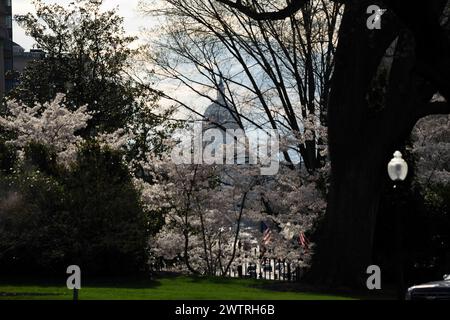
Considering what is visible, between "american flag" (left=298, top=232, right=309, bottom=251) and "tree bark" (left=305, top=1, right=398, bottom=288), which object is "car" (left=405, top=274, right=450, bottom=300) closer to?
"tree bark" (left=305, top=1, right=398, bottom=288)

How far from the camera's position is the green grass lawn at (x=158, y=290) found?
57.5 feet

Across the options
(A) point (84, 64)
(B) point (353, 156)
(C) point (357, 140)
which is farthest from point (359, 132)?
(A) point (84, 64)

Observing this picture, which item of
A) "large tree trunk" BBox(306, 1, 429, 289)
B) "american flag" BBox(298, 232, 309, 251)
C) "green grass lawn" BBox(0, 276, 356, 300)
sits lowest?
"green grass lawn" BBox(0, 276, 356, 300)

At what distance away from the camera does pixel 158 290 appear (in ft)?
66.9

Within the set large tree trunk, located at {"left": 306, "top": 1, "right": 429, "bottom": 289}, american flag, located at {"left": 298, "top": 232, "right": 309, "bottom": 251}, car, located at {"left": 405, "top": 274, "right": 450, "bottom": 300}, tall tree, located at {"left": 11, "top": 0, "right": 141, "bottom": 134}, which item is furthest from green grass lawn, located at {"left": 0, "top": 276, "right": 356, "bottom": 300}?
tall tree, located at {"left": 11, "top": 0, "right": 141, "bottom": 134}

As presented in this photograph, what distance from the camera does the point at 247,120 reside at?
37375mm

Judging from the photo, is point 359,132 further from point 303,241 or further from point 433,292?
point 433,292

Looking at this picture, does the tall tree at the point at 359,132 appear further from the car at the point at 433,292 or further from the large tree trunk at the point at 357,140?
the car at the point at 433,292

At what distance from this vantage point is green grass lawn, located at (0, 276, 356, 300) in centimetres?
1752

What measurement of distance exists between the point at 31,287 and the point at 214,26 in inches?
676

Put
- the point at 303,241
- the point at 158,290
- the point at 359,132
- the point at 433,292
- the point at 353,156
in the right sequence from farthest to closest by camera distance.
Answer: the point at 303,241 < the point at 353,156 < the point at 359,132 < the point at 158,290 < the point at 433,292

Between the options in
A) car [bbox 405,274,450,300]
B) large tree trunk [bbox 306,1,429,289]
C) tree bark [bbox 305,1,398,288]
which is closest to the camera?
car [bbox 405,274,450,300]

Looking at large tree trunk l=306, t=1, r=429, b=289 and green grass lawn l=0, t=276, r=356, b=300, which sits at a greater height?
large tree trunk l=306, t=1, r=429, b=289

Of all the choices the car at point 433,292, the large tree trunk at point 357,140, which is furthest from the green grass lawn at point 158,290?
the car at point 433,292
